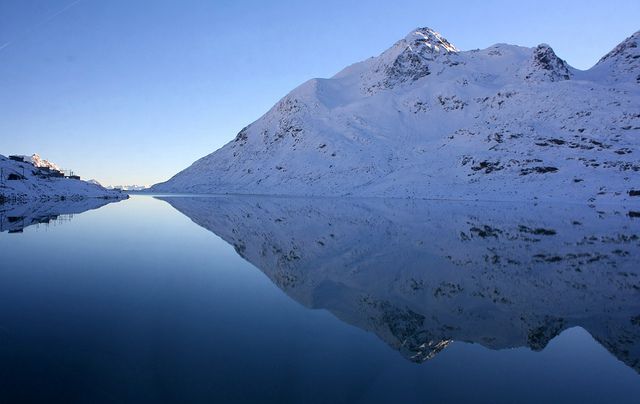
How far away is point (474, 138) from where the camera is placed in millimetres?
128625

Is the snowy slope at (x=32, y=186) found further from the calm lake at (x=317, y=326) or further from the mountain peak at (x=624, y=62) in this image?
the mountain peak at (x=624, y=62)

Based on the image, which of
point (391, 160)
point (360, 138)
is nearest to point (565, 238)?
point (391, 160)

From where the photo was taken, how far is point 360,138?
525 feet

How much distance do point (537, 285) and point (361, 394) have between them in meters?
10.9

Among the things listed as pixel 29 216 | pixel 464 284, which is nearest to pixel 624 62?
pixel 464 284

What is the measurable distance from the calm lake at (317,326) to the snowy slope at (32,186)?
6093 centimetres

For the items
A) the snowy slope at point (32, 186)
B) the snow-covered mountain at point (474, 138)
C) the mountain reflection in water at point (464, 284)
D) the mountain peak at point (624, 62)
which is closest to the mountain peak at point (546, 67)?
the snow-covered mountain at point (474, 138)

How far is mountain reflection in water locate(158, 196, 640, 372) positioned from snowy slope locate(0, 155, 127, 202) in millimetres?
62203

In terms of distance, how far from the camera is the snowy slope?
233 ft

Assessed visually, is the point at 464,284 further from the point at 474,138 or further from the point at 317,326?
the point at 474,138

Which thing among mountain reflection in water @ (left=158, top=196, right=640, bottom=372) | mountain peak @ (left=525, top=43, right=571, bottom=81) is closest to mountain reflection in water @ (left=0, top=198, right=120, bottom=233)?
mountain reflection in water @ (left=158, top=196, right=640, bottom=372)

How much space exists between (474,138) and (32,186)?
114m

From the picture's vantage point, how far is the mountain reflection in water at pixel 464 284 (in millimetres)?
10344

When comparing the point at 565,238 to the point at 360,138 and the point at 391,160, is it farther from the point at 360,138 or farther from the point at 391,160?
the point at 360,138
